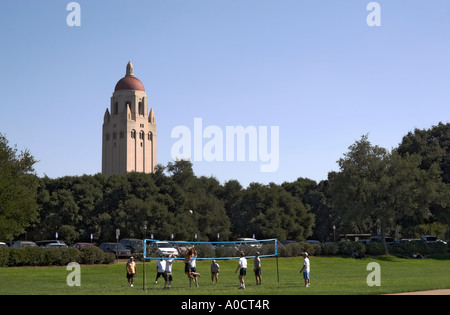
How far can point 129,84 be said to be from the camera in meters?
158

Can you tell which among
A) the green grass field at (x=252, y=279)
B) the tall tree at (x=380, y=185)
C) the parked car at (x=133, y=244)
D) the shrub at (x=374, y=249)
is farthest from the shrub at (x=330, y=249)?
the parked car at (x=133, y=244)

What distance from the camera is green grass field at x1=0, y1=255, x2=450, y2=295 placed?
26.0 m

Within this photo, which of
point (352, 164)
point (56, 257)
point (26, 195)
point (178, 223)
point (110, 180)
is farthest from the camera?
point (110, 180)

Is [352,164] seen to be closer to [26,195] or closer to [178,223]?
[178,223]

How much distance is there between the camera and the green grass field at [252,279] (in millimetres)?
26016

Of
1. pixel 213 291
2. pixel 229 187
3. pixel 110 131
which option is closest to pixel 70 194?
pixel 229 187

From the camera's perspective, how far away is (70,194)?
7831 cm

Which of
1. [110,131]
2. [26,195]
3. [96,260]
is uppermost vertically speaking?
[110,131]

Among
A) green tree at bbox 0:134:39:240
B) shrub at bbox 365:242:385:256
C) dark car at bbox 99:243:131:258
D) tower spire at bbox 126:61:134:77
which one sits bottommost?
shrub at bbox 365:242:385:256

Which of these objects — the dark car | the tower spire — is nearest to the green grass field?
the dark car

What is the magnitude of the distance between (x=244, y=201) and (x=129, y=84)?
8176cm

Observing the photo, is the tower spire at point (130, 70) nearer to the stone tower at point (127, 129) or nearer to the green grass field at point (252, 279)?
the stone tower at point (127, 129)

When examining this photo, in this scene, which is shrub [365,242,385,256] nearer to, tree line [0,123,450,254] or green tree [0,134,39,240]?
tree line [0,123,450,254]
